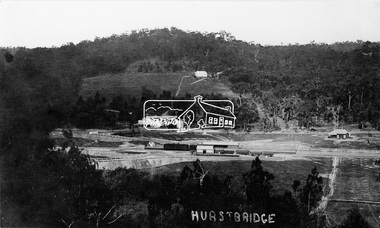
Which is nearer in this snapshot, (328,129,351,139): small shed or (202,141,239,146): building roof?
(328,129,351,139): small shed

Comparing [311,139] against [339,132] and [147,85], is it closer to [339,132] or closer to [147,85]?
[339,132]

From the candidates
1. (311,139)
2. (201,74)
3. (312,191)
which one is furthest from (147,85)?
(312,191)

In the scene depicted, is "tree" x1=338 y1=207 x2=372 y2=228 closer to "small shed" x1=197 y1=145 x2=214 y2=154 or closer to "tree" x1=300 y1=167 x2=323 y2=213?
"tree" x1=300 y1=167 x2=323 y2=213

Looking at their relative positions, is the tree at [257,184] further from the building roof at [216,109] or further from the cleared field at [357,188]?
the cleared field at [357,188]

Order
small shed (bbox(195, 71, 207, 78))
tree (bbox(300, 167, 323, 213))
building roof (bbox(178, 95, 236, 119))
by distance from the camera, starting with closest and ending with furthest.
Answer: tree (bbox(300, 167, 323, 213))
building roof (bbox(178, 95, 236, 119))
small shed (bbox(195, 71, 207, 78))

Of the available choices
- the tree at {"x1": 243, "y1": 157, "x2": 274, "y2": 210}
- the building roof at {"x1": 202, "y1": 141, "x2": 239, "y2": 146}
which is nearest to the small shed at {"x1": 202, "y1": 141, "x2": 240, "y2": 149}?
the building roof at {"x1": 202, "y1": 141, "x2": 239, "y2": 146}

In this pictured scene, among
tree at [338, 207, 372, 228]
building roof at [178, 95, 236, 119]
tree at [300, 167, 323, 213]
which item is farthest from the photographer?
building roof at [178, 95, 236, 119]
